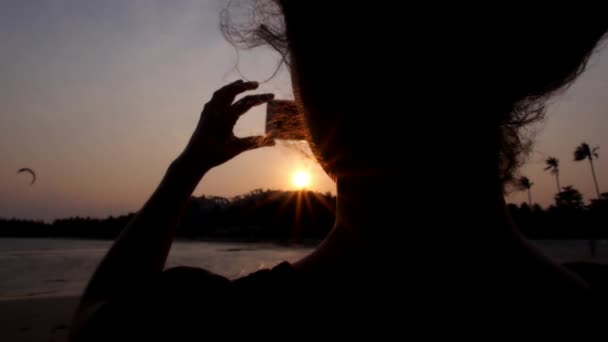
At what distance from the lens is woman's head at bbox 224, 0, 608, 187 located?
2.39 feet

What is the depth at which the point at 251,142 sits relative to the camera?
124 cm

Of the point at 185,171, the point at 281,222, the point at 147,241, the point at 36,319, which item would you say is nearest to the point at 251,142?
the point at 185,171

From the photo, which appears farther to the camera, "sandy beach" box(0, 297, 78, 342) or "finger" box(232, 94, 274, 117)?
"sandy beach" box(0, 297, 78, 342)

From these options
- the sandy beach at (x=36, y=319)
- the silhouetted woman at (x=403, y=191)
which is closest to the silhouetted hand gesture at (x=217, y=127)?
the silhouetted woman at (x=403, y=191)

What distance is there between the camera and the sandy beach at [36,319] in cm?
409

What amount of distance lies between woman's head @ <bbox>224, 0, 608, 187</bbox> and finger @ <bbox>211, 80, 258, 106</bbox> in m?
0.40

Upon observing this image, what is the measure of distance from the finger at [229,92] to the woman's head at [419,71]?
40 cm

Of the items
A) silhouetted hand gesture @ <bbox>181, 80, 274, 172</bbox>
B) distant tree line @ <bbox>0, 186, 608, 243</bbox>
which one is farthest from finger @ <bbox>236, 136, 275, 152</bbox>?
distant tree line @ <bbox>0, 186, 608, 243</bbox>

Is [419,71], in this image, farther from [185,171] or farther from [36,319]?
[36,319]

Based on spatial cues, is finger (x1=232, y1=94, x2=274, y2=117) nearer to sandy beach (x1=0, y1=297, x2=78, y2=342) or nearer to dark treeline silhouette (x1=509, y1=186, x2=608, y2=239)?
sandy beach (x1=0, y1=297, x2=78, y2=342)

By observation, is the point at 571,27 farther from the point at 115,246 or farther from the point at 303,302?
the point at 115,246

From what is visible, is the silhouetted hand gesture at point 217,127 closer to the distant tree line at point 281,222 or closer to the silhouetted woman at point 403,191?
the silhouetted woman at point 403,191

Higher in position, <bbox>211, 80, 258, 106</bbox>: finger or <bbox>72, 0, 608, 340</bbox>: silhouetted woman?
<bbox>211, 80, 258, 106</bbox>: finger

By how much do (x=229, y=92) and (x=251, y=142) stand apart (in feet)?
0.57
